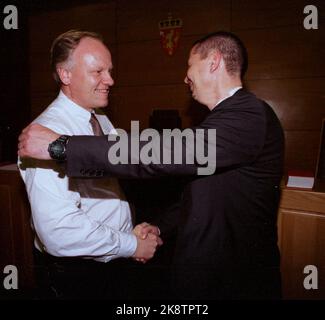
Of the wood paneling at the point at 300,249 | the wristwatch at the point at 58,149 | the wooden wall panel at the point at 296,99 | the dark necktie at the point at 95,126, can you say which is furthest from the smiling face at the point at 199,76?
the wooden wall panel at the point at 296,99

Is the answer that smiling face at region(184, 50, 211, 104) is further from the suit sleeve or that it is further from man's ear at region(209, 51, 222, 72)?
the suit sleeve

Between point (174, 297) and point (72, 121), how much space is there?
100cm

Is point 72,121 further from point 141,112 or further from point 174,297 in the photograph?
point 141,112

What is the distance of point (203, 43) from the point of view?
1.55m

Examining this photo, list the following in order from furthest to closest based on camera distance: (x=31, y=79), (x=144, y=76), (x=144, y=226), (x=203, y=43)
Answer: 1. (x=31, y=79)
2. (x=144, y=76)
3. (x=144, y=226)
4. (x=203, y=43)

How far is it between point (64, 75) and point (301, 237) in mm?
1790

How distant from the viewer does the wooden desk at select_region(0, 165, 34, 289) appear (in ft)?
8.57

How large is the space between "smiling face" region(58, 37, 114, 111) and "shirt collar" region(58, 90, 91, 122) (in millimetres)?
30

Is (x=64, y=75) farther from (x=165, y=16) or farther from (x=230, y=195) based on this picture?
(x=165, y=16)

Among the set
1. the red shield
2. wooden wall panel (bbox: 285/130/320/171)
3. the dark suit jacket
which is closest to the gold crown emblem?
the red shield

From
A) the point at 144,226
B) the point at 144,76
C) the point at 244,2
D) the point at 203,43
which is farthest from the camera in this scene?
the point at 144,76

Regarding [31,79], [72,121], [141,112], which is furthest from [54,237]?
[31,79]

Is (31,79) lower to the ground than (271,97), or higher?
higher

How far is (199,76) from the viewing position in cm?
155
